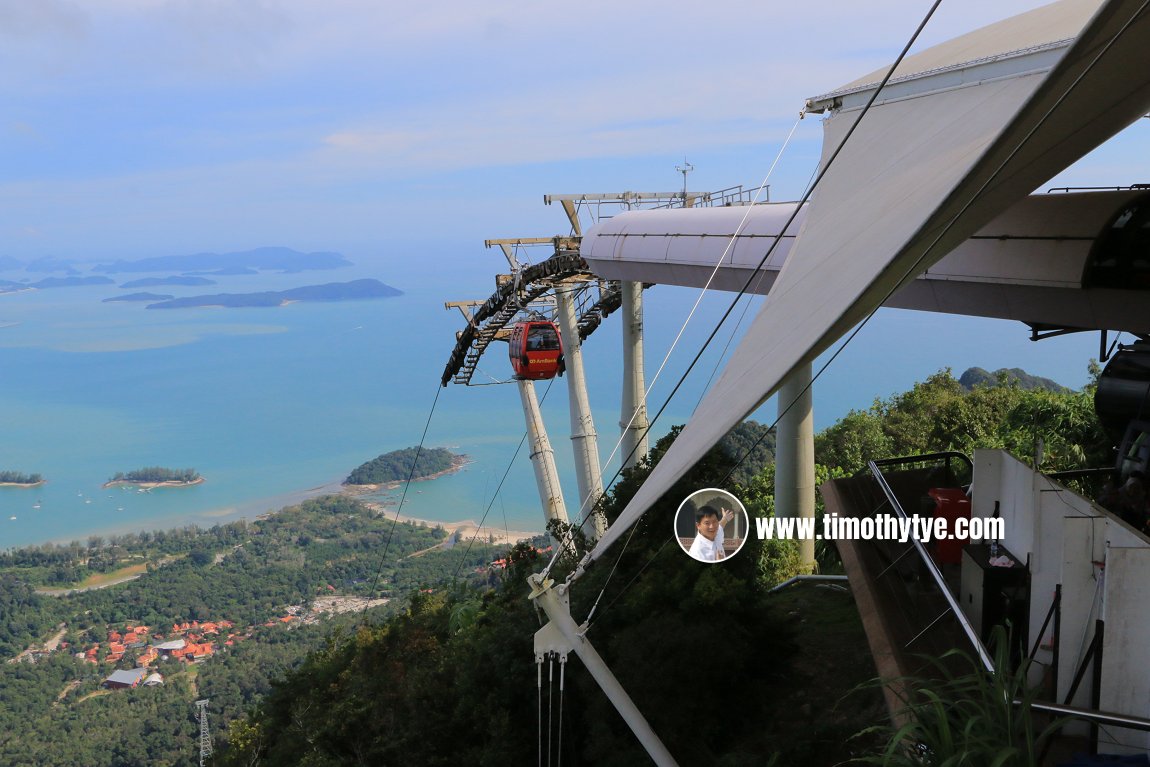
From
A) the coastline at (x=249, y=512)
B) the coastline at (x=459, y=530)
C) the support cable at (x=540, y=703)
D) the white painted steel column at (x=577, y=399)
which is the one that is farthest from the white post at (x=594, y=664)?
the coastline at (x=249, y=512)

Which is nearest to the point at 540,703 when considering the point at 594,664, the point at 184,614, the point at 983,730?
the point at 594,664

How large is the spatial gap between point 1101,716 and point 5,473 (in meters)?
188

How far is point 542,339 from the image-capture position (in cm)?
2086

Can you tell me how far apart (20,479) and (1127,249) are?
18043 centimetres

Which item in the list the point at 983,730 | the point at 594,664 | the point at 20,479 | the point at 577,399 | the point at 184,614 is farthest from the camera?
the point at 20,479

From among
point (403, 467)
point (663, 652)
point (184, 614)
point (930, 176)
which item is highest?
point (930, 176)

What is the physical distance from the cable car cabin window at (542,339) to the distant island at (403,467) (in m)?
109

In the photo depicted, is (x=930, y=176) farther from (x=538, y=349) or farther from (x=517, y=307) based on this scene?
(x=517, y=307)

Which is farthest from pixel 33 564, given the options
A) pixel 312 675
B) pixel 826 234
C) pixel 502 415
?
pixel 826 234

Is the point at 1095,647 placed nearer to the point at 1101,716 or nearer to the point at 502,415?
the point at 1101,716

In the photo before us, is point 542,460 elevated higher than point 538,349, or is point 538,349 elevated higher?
point 538,349

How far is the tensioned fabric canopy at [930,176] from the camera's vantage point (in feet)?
13.3

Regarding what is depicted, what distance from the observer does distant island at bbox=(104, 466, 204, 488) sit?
15300 centimetres

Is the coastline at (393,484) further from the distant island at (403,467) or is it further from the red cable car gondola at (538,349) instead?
the red cable car gondola at (538,349)
